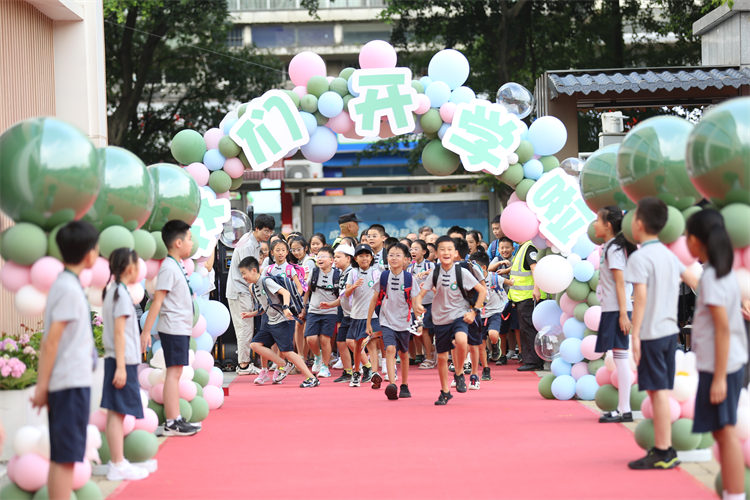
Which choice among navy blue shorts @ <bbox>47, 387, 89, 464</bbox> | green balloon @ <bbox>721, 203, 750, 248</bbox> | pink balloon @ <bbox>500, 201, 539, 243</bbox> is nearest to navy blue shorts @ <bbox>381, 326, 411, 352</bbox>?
pink balloon @ <bbox>500, 201, 539, 243</bbox>

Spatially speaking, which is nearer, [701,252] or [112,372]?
[701,252]

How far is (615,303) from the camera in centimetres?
818

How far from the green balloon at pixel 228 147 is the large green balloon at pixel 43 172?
487cm

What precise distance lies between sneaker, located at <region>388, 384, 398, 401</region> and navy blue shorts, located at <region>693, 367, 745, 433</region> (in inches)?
204

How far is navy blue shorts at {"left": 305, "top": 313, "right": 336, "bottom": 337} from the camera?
1219 centimetres

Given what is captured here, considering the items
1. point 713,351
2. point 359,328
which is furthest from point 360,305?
point 713,351

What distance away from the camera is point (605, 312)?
8242 millimetres

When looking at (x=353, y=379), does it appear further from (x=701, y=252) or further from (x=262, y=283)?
(x=701, y=252)

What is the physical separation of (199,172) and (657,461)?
19.6 feet

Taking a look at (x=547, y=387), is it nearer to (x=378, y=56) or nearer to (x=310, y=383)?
(x=310, y=383)

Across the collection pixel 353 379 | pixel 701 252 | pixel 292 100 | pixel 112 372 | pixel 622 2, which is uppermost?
pixel 622 2

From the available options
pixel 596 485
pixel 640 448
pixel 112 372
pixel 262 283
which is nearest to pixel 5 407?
pixel 112 372

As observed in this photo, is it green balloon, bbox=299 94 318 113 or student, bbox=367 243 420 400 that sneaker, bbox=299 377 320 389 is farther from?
green balloon, bbox=299 94 318 113

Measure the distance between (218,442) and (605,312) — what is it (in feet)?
11.2
